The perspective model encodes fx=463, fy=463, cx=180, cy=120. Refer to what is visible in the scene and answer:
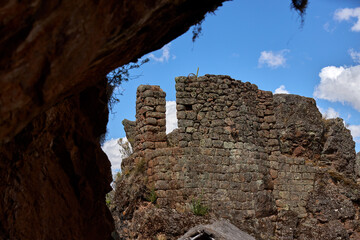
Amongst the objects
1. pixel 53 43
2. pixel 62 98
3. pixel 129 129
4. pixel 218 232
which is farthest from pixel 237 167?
pixel 53 43

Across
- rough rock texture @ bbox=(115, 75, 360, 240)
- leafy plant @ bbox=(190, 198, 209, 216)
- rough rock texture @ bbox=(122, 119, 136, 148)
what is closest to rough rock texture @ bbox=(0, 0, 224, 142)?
leafy plant @ bbox=(190, 198, 209, 216)

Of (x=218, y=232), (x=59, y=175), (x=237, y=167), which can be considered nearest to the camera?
(x=59, y=175)

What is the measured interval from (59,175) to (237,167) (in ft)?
25.7

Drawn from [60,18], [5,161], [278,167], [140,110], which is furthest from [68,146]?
[278,167]

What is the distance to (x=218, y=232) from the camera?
9.54 metres

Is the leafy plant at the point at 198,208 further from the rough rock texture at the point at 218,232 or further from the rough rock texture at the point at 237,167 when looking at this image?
the rough rock texture at the point at 218,232

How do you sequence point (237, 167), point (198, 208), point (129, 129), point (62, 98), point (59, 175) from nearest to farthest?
point (62, 98) → point (59, 175) → point (198, 208) → point (237, 167) → point (129, 129)

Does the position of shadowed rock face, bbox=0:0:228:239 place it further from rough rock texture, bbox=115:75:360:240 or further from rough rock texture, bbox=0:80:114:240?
rough rock texture, bbox=115:75:360:240

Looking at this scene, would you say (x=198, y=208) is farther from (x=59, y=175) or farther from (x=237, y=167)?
(x=59, y=175)

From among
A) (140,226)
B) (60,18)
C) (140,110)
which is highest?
(140,110)

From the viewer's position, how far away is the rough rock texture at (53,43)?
2492 mm

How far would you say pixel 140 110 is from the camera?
1231cm

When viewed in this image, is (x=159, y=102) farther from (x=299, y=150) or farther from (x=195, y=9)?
(x=195, y=9)

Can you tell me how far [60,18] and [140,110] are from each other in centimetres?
969
